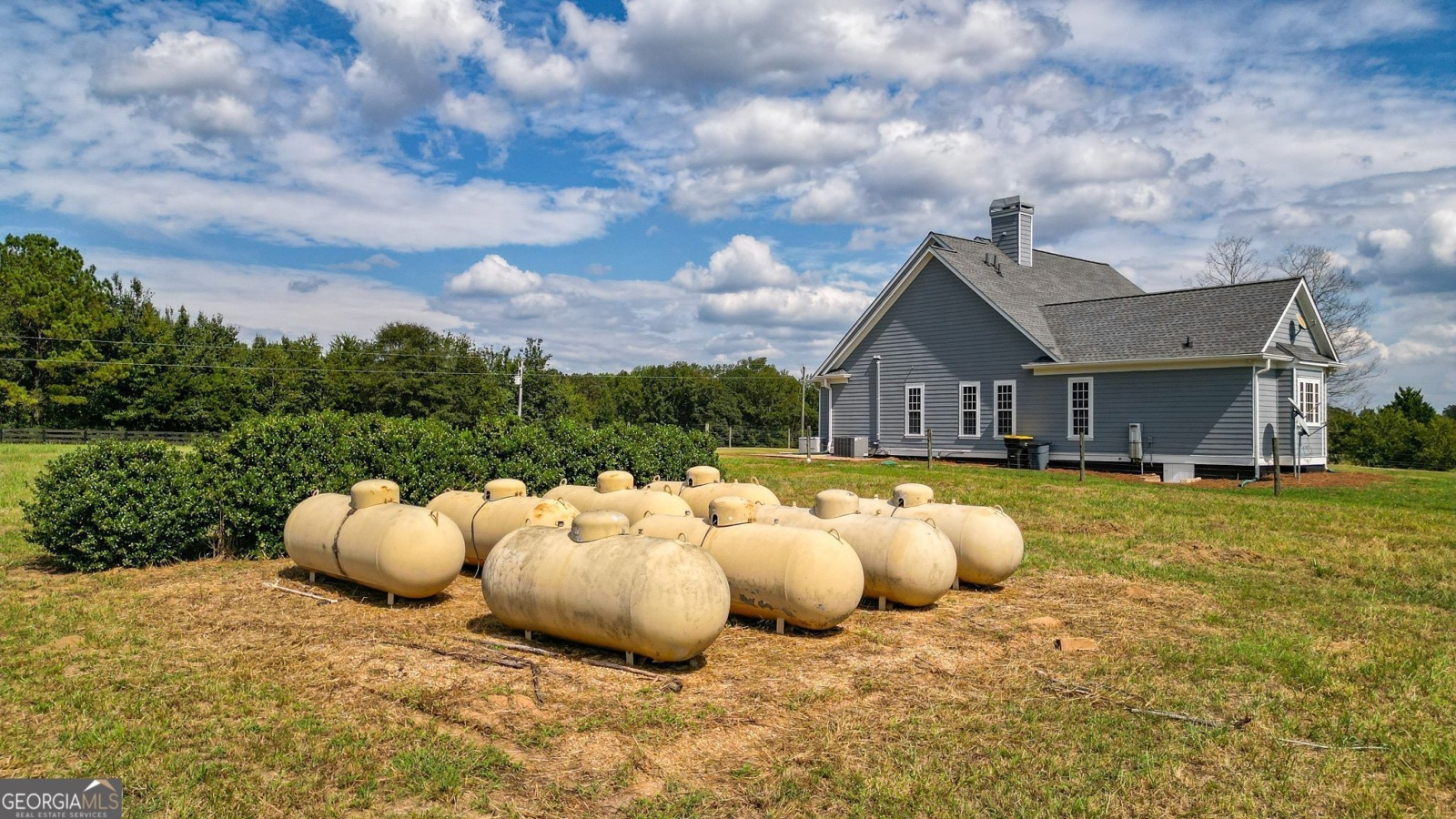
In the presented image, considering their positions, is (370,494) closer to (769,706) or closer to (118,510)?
(118,510)

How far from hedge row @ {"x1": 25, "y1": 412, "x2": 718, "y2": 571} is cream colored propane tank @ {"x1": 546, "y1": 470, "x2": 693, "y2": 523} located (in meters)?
2.92

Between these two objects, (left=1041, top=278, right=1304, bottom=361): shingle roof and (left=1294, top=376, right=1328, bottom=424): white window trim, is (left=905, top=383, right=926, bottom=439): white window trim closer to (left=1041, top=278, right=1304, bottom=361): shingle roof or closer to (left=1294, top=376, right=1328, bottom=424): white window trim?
(left=1041, top=278, right=1304, bottom=361): shingle roof

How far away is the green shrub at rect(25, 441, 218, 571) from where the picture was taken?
12438 millimetres

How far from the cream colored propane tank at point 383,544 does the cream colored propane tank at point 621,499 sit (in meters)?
2.21

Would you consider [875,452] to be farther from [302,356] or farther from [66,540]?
[302,356]

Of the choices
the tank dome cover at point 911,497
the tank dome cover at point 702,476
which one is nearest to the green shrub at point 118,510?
the tank dome cover at point 702,476

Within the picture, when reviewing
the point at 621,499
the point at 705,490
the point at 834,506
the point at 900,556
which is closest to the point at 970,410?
the point at 705,490

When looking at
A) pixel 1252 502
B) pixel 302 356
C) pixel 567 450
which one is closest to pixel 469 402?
pixel 302 356

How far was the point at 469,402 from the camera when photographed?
63156 millimetres

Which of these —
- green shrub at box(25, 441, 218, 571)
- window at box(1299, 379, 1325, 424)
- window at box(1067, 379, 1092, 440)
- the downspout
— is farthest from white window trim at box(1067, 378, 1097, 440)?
green shrub at box(25, 441, 218, 571)

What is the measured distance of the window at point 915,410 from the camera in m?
33.1

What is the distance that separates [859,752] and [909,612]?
14.7 ft

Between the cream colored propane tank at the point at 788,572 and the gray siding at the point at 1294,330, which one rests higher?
the gray siding at the point at 1294,330

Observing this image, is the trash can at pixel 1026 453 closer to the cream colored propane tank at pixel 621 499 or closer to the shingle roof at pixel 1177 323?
the shingle roof at pixel 1177 323
